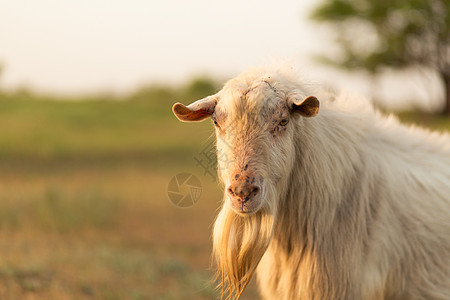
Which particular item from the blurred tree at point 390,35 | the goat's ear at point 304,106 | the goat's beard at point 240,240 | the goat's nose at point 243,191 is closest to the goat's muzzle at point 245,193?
the goat's nose at point 243,191

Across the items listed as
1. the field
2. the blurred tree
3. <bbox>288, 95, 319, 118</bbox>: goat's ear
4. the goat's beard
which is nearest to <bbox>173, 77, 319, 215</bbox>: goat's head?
<bbox>288, 95, 319, 118</bbox>: goat's ear

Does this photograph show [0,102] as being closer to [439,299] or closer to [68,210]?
[68,210]

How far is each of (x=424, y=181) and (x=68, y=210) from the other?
8.60 meters

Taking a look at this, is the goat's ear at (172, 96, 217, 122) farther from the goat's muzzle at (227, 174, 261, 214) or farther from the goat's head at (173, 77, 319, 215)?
the goat's muzzle at (227, 174, 261, 214)

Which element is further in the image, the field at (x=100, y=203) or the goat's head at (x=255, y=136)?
the field at (x=100, y=203)

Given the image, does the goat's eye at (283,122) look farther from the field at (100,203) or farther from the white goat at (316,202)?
the field at (100,203)

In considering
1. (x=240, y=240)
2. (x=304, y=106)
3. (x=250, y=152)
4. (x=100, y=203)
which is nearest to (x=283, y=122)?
(x=304, y=106)

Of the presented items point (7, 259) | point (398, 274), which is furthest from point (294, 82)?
point (7, 259)

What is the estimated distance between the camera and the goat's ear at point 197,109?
3621mm

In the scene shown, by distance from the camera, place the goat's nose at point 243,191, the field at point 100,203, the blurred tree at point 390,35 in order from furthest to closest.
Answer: the blurred tree at point 390,35
the field at point 100,203
the goat's nose at point 243,191

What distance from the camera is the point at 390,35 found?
86.9 ft

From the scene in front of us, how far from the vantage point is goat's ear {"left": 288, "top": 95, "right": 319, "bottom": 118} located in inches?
133

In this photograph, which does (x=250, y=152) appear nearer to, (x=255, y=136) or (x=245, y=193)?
(x=255, y=136)

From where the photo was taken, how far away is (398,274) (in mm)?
3938
